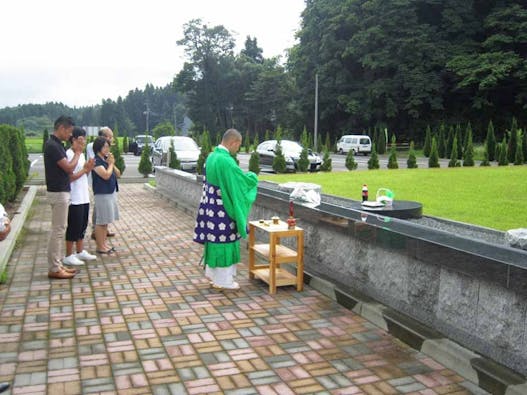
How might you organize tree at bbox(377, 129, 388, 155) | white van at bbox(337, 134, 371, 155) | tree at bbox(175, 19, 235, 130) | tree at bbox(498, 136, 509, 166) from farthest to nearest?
1. tree at bbox(175, 19, 235, 130)
2. white van at bbox(337, 134, 371, 155)
3. tree at bbox(377, 129, 388, 155)
4. tree at bbox(498, 136, 509, 166)

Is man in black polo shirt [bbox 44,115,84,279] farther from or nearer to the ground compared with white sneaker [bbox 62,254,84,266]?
farther from the ground

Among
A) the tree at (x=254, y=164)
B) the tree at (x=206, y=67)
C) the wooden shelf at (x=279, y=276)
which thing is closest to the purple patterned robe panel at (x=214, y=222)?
the wooden shelf at (x=279, y=276)

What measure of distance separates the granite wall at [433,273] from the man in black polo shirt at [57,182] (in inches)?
116

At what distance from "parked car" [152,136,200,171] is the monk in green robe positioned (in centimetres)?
1477

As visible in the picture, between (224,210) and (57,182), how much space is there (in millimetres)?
2131

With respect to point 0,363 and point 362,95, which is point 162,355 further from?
point 362,95

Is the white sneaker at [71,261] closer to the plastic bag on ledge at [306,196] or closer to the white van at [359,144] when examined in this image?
the plastic bag on ledge at [306,196]

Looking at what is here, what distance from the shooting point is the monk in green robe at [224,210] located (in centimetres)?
606

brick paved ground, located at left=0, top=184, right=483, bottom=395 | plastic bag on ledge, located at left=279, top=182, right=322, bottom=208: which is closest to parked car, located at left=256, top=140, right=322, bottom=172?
plastic bag on ledge, located at left=279, top=182, right=322, bottom=208

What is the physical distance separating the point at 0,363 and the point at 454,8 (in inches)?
1816

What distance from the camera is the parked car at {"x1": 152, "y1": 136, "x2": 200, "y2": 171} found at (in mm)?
21672

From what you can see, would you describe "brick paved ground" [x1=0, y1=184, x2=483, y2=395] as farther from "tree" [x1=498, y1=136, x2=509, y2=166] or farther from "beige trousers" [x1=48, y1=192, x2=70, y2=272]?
"tree" [x1=498, y1=136, x2=509, y2=166]

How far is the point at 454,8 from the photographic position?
43781 mm

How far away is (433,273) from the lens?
4547 mm
